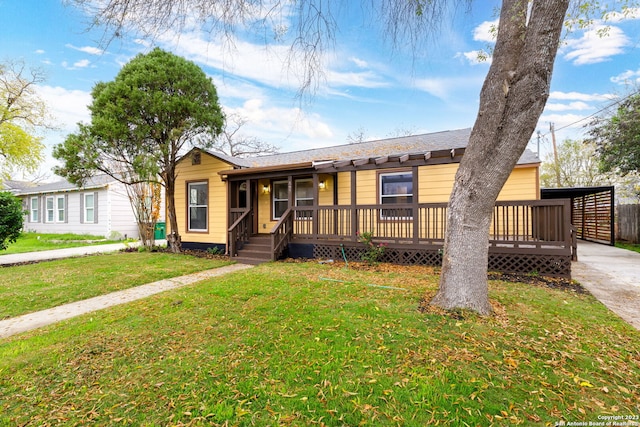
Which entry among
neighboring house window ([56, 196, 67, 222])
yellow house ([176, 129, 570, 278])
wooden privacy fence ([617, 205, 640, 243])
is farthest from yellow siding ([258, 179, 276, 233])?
wooden privacy fence ([617, 205, 640, 243])

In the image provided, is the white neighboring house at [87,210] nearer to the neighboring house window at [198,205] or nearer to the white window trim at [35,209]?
the white window trim at [35,209]

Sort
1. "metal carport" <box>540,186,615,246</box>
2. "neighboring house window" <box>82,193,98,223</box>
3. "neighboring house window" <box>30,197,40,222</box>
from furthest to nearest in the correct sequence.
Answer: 1. "neighboring house window" <box>30,197,40,222</box>
2. "neighboring house window" <box>82,193,98,223</box>
3. "metal carport" <box>540,186,615,246</box>

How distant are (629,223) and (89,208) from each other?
2667 cm

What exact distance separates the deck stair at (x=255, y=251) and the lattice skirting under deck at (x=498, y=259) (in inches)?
72.1

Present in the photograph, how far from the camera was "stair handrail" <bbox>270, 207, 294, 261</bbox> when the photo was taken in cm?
810

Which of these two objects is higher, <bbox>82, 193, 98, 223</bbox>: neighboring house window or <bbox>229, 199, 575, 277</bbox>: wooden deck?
<bbox>82, 193, 98, 223</bbox>: neighboring house window

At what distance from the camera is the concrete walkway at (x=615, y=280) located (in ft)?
13.6

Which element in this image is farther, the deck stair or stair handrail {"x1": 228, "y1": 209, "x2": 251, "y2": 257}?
stair handrail {"x1": 228, "y1": 209, "x2": 251, "y2": 257}

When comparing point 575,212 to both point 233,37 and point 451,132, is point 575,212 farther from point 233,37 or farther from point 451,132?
point 233,37

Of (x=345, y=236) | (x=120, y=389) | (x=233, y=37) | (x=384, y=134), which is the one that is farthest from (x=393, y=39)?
(x=384, y=134)

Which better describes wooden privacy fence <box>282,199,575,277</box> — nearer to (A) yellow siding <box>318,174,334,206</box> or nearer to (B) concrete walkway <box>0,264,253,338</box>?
(A) yellow siding <box>318,174,334,206</box>

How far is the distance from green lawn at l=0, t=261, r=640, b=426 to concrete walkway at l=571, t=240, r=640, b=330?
43 centimetres

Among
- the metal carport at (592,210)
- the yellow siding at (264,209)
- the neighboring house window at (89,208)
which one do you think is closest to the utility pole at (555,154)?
the metal carport at (592,210)

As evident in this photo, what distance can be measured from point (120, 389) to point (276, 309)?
77.0 inches
